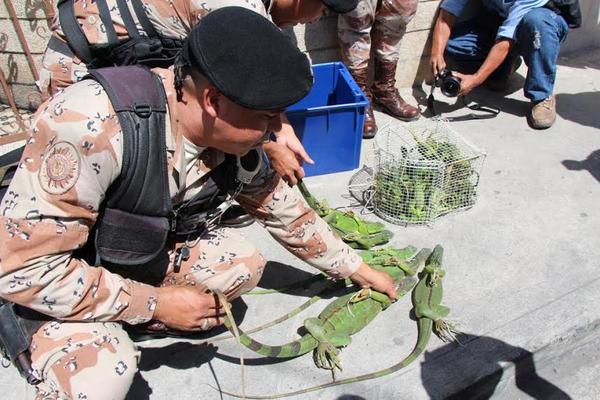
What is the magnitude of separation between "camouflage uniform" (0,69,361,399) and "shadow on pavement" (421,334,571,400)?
1.02 m

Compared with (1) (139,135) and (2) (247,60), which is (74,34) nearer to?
(1) (139,135)

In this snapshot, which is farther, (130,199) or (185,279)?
(185,279)

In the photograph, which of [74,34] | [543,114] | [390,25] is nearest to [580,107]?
[543,114]

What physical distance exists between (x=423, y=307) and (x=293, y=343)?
0.57 metres

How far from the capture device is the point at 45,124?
1275 millimetres

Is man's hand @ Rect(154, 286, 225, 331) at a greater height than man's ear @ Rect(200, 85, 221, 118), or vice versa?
man's ear @ Rect(200, 85, 221, 118)

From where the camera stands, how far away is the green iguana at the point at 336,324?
1891 mm

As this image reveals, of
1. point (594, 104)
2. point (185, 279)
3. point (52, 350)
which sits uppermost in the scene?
point (52, 350)

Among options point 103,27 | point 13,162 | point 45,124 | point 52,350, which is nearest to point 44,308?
point 52,350

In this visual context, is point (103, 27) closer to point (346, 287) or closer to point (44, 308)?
point (44, 308)

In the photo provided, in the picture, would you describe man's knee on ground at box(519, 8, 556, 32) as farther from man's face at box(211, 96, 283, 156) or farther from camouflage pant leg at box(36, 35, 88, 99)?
camouflage pant leg at box(36, 35, 88, 99)

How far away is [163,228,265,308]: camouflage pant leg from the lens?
6.10ft

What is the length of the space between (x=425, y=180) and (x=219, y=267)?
3.87 feet

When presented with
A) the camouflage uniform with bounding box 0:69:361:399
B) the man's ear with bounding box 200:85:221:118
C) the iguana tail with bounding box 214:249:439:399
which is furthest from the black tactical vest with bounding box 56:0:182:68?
the iguana tail with bounding box 214:249:439:399
